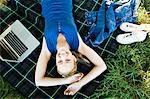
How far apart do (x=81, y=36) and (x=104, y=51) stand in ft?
0.77

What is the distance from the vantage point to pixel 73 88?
2.55 metres

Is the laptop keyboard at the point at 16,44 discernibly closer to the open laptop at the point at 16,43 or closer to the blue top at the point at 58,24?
the open laptop at the point at 16,43

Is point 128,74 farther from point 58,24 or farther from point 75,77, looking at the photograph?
point 58,24

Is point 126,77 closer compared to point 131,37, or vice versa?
point 126,77

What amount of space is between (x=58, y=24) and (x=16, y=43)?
1.35 ft

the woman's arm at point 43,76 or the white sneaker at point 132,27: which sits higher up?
the white sneaker at point 132,27

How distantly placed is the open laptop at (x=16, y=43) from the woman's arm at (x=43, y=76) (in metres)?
0.19

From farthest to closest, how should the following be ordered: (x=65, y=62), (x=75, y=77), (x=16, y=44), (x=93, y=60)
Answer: (x=16, y=44) → (x=93, y=60) → (x=75, y=77) → (x=65, y=62)

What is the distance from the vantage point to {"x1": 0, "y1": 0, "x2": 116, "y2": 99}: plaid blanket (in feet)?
8.57

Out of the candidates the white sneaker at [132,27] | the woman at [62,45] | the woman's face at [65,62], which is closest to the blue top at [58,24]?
the woman at [62,45]

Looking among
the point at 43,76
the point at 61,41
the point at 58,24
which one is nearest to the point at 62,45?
the point at 61,41

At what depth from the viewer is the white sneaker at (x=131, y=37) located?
9.23 ft

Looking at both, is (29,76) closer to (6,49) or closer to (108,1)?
(6,49)

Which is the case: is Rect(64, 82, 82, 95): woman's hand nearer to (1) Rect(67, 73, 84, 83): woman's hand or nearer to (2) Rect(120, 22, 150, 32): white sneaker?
(1) Rect(67, 73, 84, 83): woman's hand
